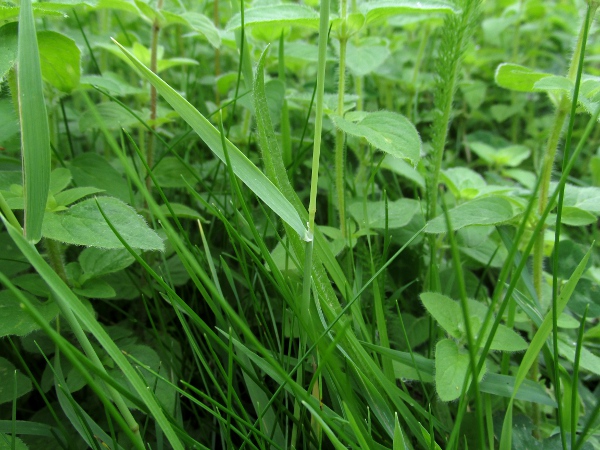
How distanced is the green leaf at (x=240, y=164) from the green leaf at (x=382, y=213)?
0.40 metres

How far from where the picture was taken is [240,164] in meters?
0.73

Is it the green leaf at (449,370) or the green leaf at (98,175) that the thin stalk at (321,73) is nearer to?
the green leaf at (449,370)

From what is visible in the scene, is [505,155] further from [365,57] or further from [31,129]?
[31,129]

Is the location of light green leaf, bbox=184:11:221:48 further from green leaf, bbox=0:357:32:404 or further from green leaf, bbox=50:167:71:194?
green leaf, bbox=0:357:32:404

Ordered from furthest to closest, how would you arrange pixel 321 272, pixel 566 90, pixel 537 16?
pixel 537 16 < pixel 566 90 < pixel 321 272

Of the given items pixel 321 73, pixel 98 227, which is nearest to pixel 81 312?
pixel 98 227

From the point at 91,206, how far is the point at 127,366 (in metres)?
0.32

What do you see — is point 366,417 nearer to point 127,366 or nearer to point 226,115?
point 127,366

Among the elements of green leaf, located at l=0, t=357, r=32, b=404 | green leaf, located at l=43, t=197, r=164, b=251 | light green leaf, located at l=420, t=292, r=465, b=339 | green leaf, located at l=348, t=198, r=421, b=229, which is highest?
green leaf, located at l=43, t=197, r=164, b=251

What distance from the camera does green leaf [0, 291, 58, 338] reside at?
0.76 metres

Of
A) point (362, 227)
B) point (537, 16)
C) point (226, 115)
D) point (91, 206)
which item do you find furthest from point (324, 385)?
point (537, 16)

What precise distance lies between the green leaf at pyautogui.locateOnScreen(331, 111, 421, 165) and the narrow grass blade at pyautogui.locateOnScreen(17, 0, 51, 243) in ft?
1.78

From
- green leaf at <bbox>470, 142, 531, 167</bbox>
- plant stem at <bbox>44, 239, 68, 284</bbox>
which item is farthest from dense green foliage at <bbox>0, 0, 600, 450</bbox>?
green leaf at <bbox>470, 142, 531, 167</bbox>

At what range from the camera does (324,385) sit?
90cm
